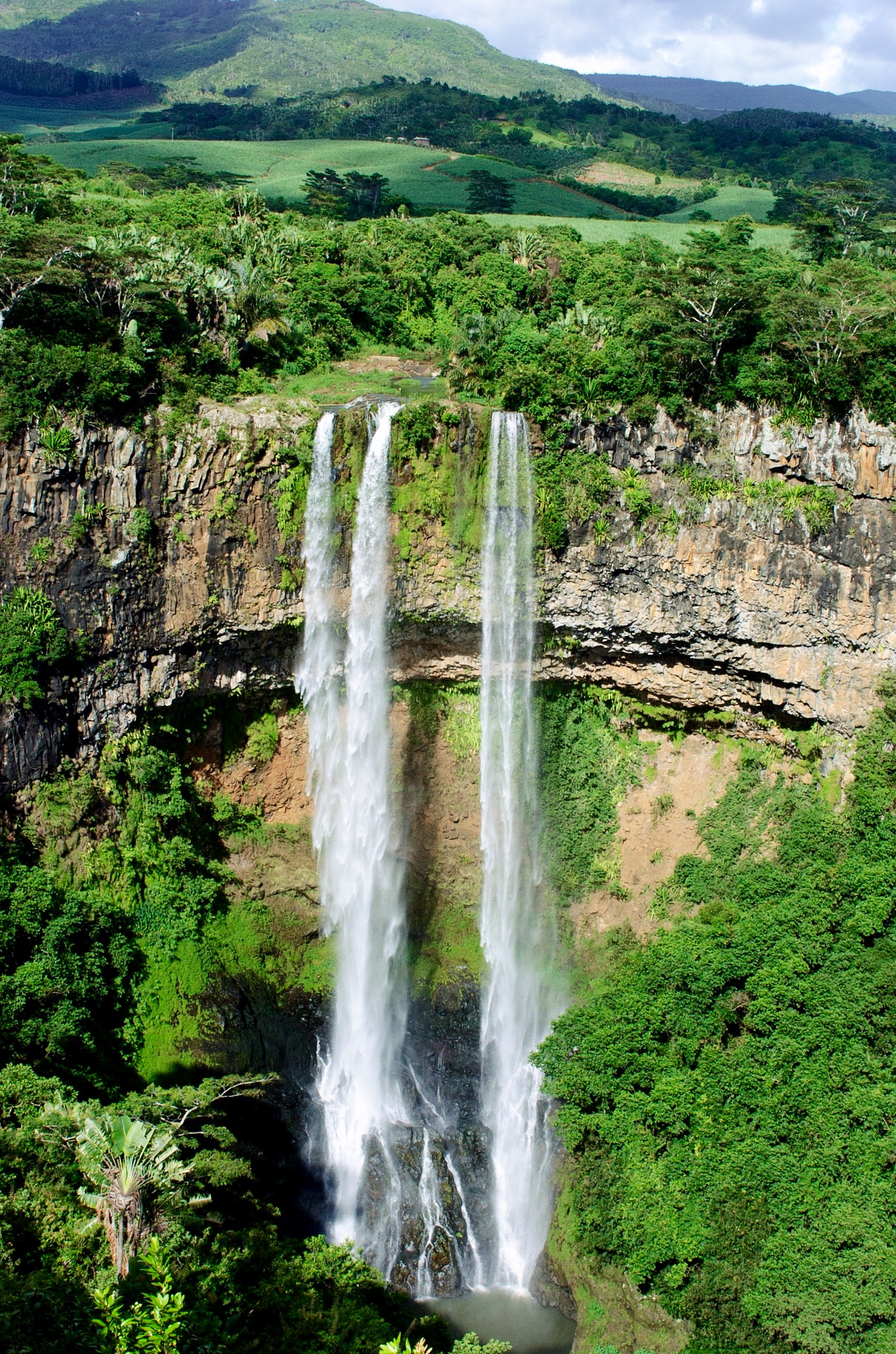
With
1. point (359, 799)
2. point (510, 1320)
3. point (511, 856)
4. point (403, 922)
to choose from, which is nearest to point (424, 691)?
point (359, 799)

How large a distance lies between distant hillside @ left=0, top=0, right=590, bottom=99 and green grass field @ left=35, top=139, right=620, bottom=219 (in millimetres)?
24574

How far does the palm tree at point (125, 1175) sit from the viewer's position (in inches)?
462

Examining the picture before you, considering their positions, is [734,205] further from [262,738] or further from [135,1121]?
[135,1121]

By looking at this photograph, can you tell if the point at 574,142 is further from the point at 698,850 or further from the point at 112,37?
the point at 112,37

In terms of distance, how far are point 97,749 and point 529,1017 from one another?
9.74 m

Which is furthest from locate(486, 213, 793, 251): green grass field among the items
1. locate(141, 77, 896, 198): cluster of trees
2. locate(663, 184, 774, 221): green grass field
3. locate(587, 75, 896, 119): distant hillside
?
locate(587, 75, 896, 119): distant hillside

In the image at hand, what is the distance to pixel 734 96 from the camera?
14825cm

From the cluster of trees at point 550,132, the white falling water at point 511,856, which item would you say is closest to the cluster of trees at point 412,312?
the white falling water at point 511,856

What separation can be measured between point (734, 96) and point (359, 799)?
158616 millimetres

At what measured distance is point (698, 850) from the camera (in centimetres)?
2170

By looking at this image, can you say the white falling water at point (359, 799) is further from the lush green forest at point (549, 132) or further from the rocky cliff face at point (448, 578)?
the lush green forest at point (549, 132)

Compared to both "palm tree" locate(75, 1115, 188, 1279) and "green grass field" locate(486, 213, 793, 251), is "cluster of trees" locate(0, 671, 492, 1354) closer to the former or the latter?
"palm tree" locate(75, 1115, 188, 1279)

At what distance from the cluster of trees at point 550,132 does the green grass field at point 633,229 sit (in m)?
10.6

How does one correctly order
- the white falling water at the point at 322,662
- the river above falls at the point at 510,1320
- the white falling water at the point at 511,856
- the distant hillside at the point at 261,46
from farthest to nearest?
1. the distant hillside at the point at 261,46
2. the white falling water at the point at 322,662
3. the white falling water at the point at 511,856
4. the river above falls at the point at 510,1320
